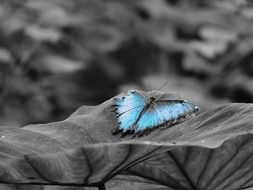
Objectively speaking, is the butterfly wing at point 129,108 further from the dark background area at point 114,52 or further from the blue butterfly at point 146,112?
the dark background area at point 114,52

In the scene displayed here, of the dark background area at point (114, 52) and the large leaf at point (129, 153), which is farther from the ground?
the dark background area at point (114, 52)

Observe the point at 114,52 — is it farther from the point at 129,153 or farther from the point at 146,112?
the point at 129,153

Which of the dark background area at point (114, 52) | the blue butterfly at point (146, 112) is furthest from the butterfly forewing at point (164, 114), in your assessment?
the dark background area at point (114, 52)

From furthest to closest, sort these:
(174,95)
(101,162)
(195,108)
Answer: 1. (174,95)
2. (195,108)
3. (101,162)

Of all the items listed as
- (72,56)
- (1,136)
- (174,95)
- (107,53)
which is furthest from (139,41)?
(1,136)

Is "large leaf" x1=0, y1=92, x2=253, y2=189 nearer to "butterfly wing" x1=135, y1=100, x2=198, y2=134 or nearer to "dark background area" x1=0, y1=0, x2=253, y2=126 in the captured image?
"butterfly wing" x1=135, y1=100, x2=198, y2=134

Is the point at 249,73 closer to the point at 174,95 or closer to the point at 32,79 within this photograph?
the point at 32,79

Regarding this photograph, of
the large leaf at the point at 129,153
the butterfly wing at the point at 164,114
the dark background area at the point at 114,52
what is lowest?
the large leaf at the point at 129,153
